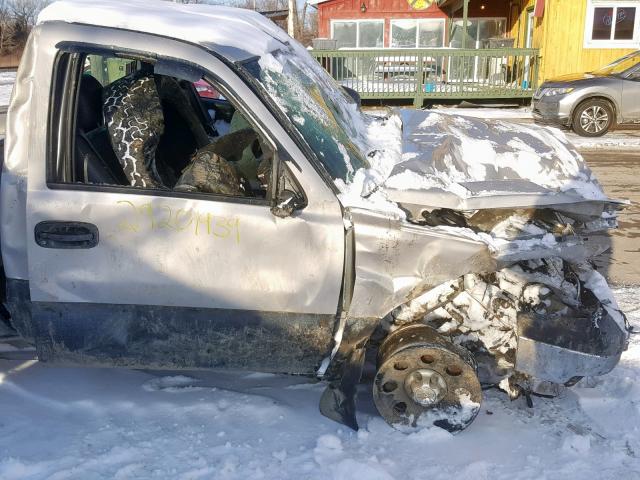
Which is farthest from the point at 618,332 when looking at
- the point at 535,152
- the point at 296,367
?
the point at 296,367

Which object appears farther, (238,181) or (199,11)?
(199,11)

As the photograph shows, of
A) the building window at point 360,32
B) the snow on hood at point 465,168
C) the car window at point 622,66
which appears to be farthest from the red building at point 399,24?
the snow on hood at point 465,168

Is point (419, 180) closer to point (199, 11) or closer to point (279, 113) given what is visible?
point (279, 113)

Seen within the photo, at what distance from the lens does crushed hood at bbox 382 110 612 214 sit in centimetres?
295

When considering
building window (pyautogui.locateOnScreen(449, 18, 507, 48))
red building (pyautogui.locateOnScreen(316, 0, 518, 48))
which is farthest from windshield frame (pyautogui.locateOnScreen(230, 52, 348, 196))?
red building (pyautogui.locateOnScreen(316, 0, 518, 48))

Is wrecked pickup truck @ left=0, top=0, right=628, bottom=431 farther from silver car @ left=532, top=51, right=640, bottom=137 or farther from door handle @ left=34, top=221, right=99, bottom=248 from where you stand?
silver car @ left=532, top=51, right=640, bottom=137

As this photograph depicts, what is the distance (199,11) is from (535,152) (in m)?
2.01

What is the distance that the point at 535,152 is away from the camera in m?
3.54

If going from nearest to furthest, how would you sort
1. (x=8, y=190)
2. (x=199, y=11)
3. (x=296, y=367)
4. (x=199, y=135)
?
1. (x=8, y=190)
2. (x=296, y=367)
3. (x=199, y=11)
4. (x=199, y=135)

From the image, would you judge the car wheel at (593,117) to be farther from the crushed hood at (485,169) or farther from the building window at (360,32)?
the building window at (360,32)

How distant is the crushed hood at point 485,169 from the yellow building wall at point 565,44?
46.6 ft

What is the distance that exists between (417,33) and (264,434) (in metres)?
24.5

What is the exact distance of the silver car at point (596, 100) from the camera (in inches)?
465

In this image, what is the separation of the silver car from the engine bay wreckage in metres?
9.69
